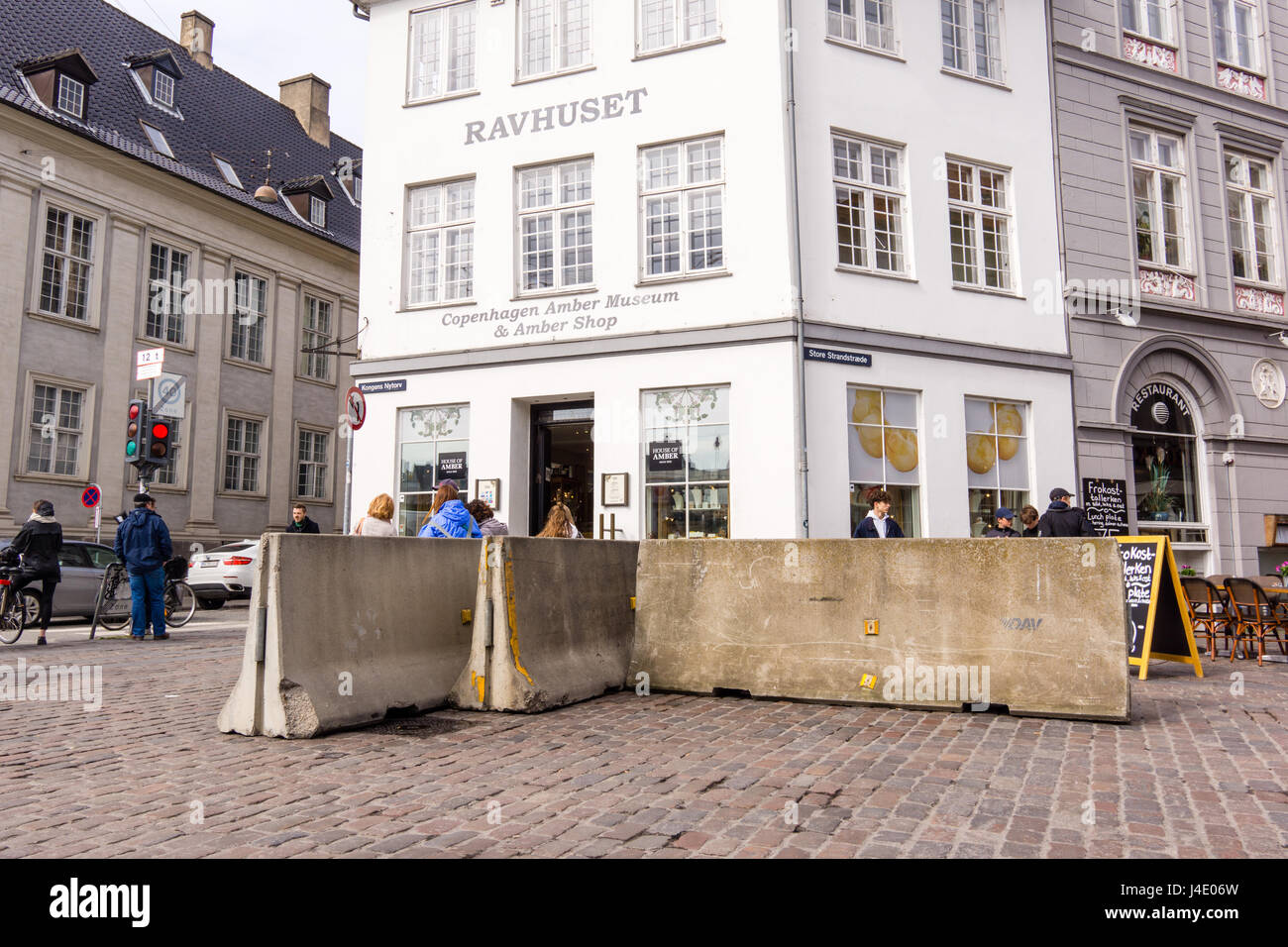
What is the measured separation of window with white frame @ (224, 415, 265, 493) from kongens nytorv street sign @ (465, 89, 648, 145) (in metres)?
17.3

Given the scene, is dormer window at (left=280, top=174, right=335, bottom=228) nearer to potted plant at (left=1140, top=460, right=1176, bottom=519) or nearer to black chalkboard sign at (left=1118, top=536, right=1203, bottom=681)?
potted plant at (left=1140, top=460, right=1176, bottom=519)

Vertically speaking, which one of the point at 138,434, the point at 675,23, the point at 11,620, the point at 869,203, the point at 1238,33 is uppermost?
the point at 1238,33

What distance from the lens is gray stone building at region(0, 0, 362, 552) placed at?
965 inches

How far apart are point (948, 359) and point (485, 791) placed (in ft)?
42.1

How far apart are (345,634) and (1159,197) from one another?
17977 millimetres

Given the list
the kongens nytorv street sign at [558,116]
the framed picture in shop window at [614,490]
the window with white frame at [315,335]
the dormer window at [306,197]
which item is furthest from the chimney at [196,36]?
the framed picture in shop window at [614,490]

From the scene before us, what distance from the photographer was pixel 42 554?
13.0m

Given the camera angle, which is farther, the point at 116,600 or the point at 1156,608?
the point at 116,600

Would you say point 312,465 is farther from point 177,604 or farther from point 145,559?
point 145,559

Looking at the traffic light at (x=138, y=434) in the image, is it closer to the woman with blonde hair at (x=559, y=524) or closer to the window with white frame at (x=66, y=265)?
the woman with blonde hair at (x=559, y=524)

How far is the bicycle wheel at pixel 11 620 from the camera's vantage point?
43.6 feet

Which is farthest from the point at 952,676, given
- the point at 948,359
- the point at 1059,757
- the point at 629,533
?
the point at 948,359

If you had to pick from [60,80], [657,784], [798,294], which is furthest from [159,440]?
[60,80]
